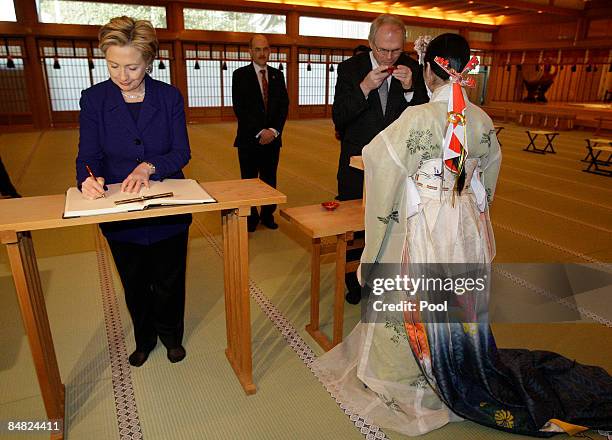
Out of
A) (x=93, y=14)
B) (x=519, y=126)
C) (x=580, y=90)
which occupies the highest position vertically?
(x=93, y=14)

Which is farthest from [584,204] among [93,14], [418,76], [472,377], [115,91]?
[93,14]

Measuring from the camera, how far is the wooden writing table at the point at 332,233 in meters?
2.03

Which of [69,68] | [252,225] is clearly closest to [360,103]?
[252,225]

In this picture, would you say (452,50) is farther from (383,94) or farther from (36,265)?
(36,265)

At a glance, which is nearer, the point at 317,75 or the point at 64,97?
the point at 64,97

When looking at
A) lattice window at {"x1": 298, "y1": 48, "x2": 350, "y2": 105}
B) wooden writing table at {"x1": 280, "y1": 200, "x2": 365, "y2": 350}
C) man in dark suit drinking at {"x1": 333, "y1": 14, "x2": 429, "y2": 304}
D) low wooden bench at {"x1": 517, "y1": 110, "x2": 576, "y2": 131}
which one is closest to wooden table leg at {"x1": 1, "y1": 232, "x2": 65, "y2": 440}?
wooden writing table at {"x1": 280, "y1": 200, "x2": 365, "y2": 350}

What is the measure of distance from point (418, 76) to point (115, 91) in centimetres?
156

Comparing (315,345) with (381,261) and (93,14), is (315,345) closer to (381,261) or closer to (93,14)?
(381,261)

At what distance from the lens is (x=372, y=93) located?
2.42m

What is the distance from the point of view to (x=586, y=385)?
184 centimetres

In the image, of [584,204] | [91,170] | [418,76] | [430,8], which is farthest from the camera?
[430,8]

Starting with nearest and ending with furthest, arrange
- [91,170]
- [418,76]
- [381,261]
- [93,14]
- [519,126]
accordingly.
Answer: [91,170], [381,261], [418,76], [93,14], [519,126]

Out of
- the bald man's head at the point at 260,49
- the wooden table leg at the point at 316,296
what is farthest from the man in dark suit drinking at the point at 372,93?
the bald man's head at the point at 260,49

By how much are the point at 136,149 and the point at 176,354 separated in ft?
3.26
